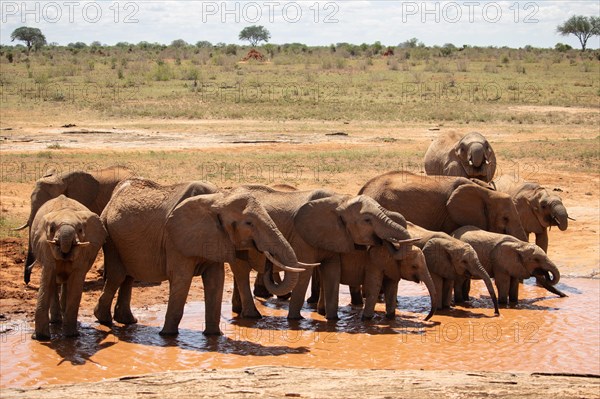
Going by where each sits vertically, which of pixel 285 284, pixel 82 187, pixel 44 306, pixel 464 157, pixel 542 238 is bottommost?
pixel 542 238

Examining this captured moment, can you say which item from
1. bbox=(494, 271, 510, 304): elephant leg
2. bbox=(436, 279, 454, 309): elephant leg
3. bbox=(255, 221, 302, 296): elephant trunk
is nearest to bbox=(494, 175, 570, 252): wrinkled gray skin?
bbox=(494, 271, 510, 304): elephant leg

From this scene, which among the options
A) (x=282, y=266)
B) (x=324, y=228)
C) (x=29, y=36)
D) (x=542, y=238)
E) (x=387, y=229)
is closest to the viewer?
(x=282, y=266)

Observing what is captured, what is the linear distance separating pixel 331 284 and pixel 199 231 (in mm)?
2237

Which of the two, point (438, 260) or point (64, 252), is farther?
point (438, 260)

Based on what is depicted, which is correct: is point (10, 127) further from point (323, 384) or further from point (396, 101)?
point (323, 384)

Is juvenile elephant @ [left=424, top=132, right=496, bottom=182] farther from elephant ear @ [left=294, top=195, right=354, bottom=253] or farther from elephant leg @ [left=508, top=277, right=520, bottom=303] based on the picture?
elephant ear @ [left=294, top=195, right=354, bottom=253]

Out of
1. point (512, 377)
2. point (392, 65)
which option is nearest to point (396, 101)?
point (392, 65)

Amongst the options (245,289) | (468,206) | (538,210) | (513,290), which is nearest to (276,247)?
(245,289)

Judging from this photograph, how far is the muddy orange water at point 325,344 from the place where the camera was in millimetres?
10266

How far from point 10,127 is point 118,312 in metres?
17.9

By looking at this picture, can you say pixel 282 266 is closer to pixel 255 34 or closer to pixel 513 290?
pixel 513 290

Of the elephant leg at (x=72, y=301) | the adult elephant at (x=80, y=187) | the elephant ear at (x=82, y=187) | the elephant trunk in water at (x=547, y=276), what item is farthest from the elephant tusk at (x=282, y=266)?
the elephant trunk in water at (x=547, y=276)

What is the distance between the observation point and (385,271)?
12.7m

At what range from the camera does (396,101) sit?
36.1 meters
